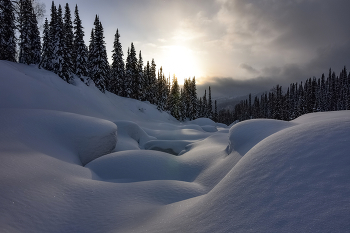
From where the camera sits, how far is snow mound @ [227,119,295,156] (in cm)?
498

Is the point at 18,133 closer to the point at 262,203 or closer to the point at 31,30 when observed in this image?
the point at 262,203

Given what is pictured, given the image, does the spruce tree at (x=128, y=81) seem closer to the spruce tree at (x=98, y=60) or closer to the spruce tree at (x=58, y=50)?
the spruce tree at (x=98, y=60)

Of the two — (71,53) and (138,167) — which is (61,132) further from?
(71,53)

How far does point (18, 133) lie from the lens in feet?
17.4

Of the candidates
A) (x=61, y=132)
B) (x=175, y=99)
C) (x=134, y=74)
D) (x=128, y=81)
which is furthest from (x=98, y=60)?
(x=61, y=132)

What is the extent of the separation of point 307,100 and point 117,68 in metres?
52.4

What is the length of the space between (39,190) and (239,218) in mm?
3509

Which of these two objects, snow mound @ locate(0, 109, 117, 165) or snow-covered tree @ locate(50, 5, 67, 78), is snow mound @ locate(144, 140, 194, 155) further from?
snow-covered tree @ locate(50, 5, 67, 78)

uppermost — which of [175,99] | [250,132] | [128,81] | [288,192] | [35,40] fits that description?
[35,40]

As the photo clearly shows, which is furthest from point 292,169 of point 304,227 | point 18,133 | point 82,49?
point 82,49

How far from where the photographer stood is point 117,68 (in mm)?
40500

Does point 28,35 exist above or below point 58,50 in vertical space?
above

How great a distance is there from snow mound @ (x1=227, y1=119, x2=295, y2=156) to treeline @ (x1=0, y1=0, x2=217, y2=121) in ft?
56.8

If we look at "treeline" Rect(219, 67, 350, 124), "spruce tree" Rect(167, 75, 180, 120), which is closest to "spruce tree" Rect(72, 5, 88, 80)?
"spruce tree" Rect(167, 75, 180, 120)
